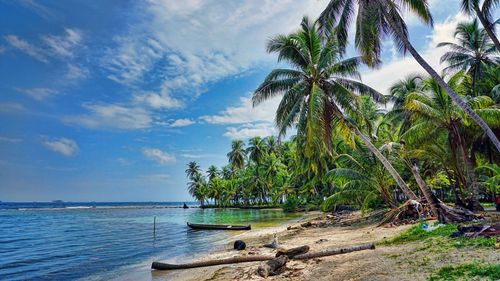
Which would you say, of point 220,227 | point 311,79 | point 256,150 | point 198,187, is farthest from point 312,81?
point 198,187

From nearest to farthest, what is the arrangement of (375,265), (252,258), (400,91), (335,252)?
(375,265)
(335,252)
(252,258)
(400,91)

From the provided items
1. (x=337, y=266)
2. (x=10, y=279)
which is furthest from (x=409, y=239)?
(x=10, y=279)

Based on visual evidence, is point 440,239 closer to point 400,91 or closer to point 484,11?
point 484,11

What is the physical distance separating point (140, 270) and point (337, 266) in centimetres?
860

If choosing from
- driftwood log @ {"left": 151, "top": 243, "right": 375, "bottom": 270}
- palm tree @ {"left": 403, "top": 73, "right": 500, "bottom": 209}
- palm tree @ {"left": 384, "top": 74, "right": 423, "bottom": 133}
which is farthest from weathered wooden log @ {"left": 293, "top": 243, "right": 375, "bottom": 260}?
palm tree @ {"left": 384, "top": 74, "right": 423, "bottom": 133}

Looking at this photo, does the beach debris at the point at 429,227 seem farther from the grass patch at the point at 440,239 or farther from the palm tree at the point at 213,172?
the palm tree at the point at 213,172

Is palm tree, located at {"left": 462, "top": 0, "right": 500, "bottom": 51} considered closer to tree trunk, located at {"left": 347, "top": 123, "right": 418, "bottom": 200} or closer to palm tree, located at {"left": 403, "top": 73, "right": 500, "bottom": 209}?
palm tree, located at {"left": 403, "top": 73, "right": 500, "bottom": 209}

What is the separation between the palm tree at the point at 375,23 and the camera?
1255 cm

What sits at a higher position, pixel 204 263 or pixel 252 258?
pixel 252 258

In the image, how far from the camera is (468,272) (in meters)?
5.96

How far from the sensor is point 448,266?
651 centimetres

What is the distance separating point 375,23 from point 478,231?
9.18 metres

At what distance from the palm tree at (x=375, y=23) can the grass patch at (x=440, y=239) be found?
4625 mm

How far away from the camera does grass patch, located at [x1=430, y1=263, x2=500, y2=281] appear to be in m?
5.60
